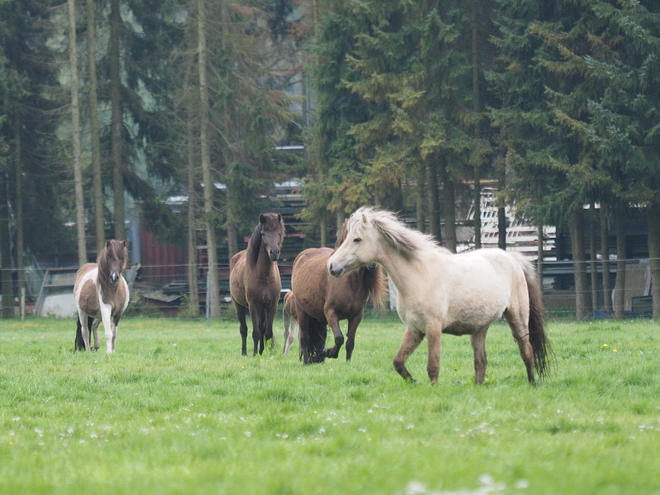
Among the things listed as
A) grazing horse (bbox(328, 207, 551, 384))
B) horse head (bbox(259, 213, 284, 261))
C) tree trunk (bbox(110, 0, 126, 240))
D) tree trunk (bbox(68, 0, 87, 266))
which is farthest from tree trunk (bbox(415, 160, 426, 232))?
grazing horse (bbox(328, 207, 551, 384))

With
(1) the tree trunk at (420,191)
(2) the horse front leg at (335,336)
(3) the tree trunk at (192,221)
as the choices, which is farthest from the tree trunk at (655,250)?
(3) the tree trunk at (192,221)

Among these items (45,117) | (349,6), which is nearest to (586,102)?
(349,6)

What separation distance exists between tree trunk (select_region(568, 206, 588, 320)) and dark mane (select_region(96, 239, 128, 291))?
45.0ft

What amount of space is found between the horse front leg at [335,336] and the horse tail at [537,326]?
259 cm

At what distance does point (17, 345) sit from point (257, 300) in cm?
567

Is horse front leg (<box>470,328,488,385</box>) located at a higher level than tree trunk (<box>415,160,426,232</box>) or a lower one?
lower

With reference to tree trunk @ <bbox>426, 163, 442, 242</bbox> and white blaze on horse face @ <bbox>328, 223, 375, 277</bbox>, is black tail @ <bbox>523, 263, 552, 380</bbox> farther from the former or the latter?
tree trunk @ <bbox>426, 163, 442, 242</bbox>

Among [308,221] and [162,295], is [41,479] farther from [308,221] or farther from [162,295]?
[162,295]

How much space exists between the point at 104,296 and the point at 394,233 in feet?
24.4

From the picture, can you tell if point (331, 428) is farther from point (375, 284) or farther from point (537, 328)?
point (375, 284)

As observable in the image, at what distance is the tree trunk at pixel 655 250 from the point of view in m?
23.5

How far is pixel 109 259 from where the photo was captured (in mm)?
14367

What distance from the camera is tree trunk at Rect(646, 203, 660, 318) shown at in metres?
23.5

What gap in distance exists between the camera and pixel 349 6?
28.3 metres
